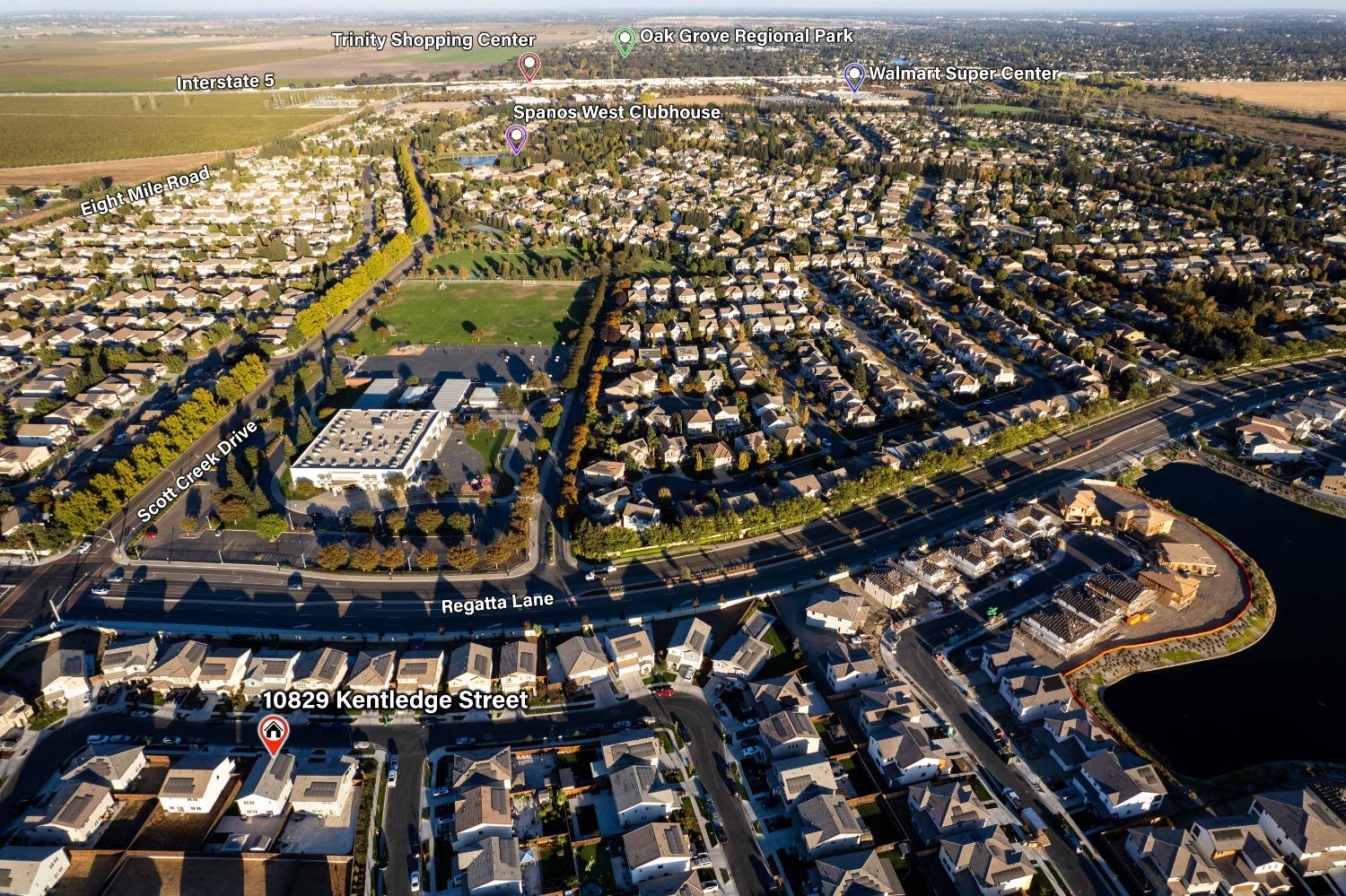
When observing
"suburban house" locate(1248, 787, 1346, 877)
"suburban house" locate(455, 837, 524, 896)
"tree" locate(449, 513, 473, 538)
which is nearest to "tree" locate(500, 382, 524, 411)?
"tree" locate(449, 513, 473, 538)

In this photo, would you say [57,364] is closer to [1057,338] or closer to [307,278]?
[307,278]

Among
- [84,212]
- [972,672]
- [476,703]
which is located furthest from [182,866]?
[84,212]

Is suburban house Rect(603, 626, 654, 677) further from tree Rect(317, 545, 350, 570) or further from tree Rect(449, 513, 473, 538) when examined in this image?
tree Rect(317, 545, 350, 570)

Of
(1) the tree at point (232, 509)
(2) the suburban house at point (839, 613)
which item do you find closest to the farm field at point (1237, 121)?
(2) the suburban house at point (839, 613)

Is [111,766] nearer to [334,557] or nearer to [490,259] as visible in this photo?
[334,557]

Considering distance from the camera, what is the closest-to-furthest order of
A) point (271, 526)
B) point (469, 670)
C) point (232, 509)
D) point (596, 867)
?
point (596, 867) → point (469, 670) → point (271, 526) → point (232, 509)

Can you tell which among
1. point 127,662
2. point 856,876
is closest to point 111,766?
point 127,662

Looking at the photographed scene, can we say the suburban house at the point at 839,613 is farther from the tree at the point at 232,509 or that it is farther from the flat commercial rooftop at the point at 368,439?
the tree at the point at 232,509
